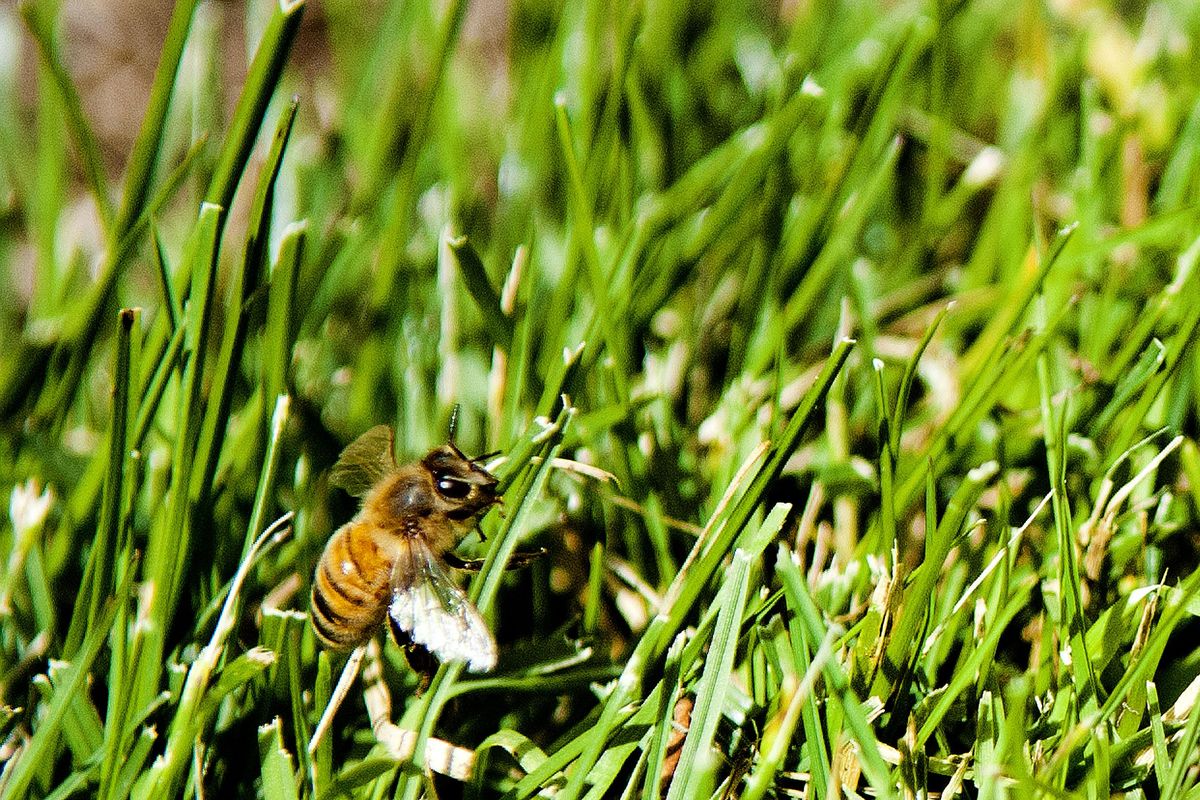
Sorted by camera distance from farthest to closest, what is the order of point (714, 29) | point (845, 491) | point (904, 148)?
point (714, 29), point (904, 148), point (845, 491)

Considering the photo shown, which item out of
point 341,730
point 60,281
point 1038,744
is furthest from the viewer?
point 60,281

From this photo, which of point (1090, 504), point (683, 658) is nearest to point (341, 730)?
point (683, 658)

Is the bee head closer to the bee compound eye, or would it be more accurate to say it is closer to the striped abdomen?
the bee compound eye

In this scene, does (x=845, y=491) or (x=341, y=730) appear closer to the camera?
(x=341, y=730)

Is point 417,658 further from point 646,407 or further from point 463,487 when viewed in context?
point 646,407

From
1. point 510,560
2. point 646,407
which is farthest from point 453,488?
point 646,407

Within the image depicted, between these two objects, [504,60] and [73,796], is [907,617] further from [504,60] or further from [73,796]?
[504,60]
